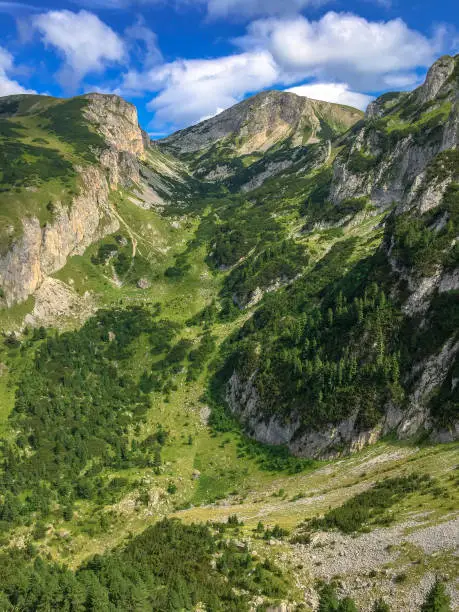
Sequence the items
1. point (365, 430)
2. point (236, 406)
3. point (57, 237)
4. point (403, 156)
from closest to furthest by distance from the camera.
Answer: point (365, 430) → point (236, 406) → point (57, 237) → point (403, 156)

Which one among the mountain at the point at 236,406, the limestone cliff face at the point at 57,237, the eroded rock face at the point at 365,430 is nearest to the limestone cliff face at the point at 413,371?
the eroded rock face at the point at 365,430

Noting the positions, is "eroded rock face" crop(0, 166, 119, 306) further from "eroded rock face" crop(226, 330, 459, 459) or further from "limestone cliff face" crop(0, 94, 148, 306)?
"eroded rock face" crop(226, 330, 459, 459)

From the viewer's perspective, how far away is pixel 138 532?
70.1 m

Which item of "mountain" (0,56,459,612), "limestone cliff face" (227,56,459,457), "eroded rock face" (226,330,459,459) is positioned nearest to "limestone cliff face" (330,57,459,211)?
"limestone cliff face" (227,56,459,457)

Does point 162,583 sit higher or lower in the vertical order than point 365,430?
lower

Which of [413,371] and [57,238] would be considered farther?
[57,238]

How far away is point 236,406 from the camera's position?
106062 millimetres

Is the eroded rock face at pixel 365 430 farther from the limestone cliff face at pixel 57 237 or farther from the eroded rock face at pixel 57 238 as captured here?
the limestone cliff face at pixel 57 237

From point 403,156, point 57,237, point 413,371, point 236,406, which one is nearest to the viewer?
point 413,371

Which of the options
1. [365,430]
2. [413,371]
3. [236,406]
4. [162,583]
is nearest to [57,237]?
[236,406]

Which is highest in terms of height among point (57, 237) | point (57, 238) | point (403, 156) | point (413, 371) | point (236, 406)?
point (57, 237)

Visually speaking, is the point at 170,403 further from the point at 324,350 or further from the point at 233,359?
the point at 324,350

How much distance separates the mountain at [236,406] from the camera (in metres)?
43.2

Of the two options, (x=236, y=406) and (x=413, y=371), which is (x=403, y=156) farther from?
(x=413, y=371)
